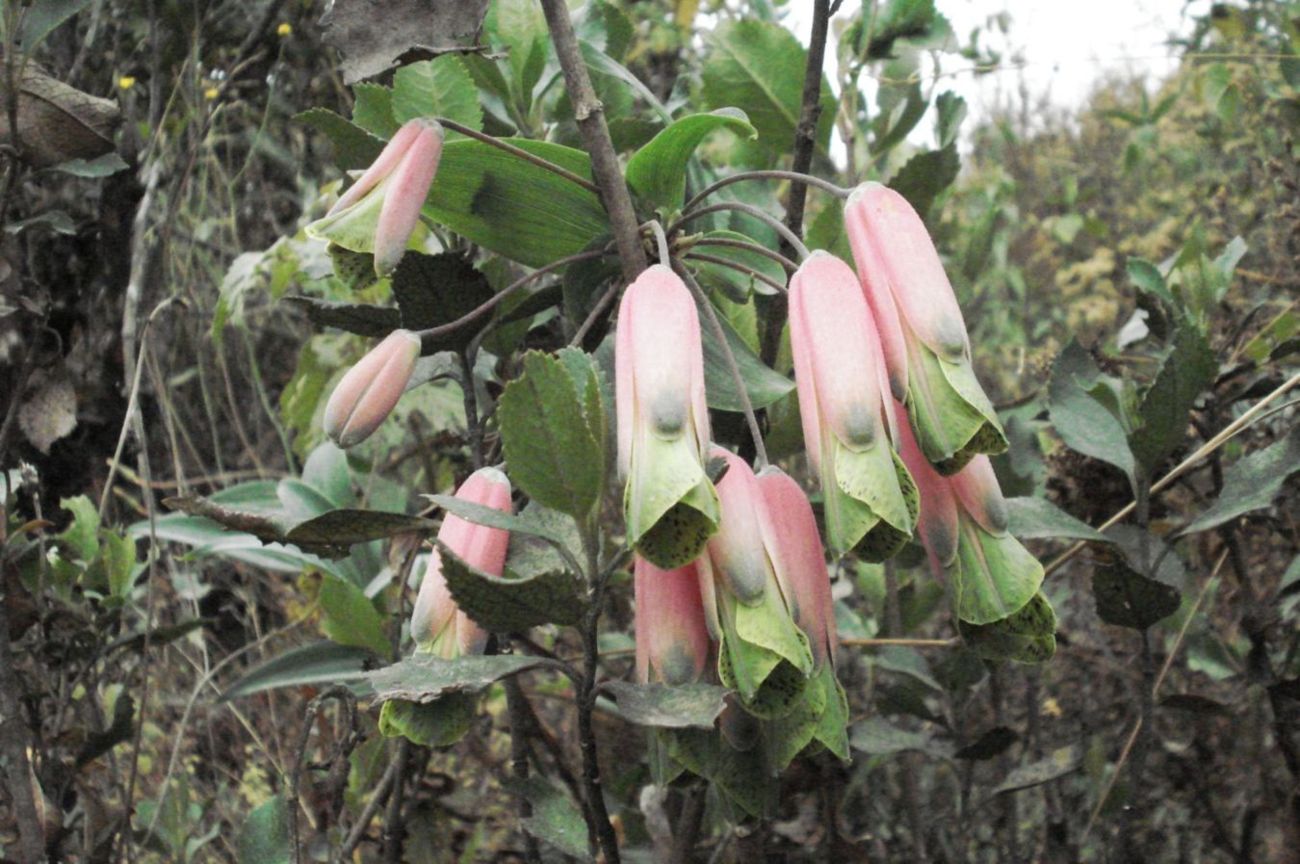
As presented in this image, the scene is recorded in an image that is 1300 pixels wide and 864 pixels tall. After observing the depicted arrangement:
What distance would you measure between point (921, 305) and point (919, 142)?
1.91 metres

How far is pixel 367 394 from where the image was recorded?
67 cm

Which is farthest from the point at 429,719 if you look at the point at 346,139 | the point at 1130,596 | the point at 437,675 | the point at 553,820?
the point at 1130,596

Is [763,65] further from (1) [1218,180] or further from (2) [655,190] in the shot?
(1) [1218,180]

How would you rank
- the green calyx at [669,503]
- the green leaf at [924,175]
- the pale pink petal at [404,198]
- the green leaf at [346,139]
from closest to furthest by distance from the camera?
1. the green calyx at [669,503]
2. the pale pink petal at [404,198]
3. the green leaf at [346,139]
4. the green leaf at [924,175]

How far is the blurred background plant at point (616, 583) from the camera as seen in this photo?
35.0 inches

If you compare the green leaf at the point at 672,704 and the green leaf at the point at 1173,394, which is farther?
the green leaf at the point at 1173,394

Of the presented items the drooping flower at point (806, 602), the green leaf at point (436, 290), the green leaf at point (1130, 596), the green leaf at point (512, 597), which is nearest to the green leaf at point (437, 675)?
the green leaf at point (512, 597)

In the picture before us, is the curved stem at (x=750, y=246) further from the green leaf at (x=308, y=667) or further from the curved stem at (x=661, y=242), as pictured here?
the green leaf at (x=308, y=667)

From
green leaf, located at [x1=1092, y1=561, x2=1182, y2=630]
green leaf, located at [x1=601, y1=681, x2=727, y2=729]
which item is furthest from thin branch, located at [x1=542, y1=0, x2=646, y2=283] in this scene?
green leaf, located at [x1=1092, y1=561, x2=1182, y2=630]

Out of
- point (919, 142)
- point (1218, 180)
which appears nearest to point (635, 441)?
point (919, 142)

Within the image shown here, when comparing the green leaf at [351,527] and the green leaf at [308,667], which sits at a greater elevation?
the green leaf at [351,527]

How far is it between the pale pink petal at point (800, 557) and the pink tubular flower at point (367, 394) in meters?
0.21

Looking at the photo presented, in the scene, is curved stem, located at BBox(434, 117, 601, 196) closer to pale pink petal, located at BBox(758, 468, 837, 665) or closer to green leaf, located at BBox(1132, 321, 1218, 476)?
pale pink petal, located at BBox(758, 468, 837, 665)

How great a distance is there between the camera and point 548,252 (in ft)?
2.42
